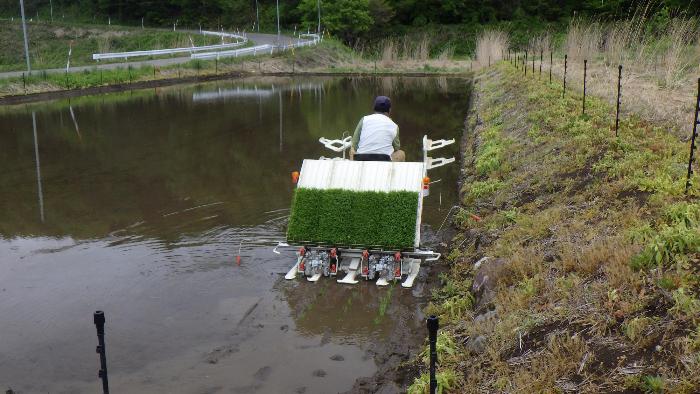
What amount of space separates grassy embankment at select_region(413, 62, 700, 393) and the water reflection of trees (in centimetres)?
432

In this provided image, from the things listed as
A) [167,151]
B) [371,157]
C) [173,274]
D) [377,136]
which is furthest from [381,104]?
[167,151]

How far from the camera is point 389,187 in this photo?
8.38m

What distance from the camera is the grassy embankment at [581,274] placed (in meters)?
4.38

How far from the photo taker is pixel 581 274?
224 inches

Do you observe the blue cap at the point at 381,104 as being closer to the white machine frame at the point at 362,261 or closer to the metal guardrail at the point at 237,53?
the white machine frame at the point at 362,261

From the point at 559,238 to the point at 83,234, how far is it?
274 inches

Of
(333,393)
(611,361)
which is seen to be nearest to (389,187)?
(333,393)

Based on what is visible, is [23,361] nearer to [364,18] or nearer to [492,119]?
[492,119]

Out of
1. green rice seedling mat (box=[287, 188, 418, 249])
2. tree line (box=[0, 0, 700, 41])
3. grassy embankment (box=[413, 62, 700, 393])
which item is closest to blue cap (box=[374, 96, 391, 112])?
green rice seedling mat (box=[287, 188, 418, 249])

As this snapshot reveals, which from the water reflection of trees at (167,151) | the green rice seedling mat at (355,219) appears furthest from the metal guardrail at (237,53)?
the green rice seedling mat at (355,219)

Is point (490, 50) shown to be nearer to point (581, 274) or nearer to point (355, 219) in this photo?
point (355, 219)

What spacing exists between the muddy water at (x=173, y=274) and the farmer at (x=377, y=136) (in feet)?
5.75

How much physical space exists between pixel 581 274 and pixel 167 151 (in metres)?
12.5

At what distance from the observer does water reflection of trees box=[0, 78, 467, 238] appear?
11266 mm
